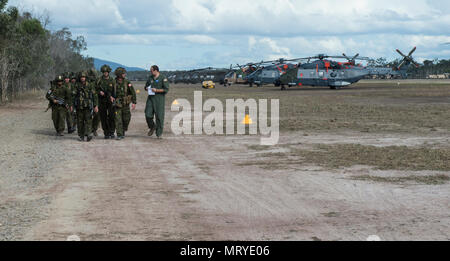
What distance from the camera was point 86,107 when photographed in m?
17.9

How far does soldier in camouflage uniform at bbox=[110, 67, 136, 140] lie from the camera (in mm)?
17844

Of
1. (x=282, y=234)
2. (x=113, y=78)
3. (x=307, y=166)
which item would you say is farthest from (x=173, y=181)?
(x=113, y=78)

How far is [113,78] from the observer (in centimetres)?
1814

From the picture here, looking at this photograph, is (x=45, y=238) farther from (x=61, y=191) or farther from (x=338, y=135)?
(x=338, y=135)

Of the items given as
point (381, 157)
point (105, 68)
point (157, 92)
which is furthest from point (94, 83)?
point (381, 157)

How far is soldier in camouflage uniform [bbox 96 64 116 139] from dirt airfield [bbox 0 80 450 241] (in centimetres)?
49

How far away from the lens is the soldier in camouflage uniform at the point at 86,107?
703 inches

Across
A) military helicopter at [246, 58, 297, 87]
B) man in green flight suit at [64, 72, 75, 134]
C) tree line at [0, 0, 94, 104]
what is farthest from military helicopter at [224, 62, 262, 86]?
man in green flight suit at [64, 72, 75, 134]

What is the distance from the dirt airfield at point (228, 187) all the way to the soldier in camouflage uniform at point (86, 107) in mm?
426

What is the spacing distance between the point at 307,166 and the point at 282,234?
5.60 meters

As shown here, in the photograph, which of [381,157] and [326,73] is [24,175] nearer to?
[381,157]

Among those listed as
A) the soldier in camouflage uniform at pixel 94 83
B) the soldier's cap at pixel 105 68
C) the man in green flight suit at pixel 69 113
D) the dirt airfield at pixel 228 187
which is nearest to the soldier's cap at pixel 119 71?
the soldier's cap at pixel 105 68

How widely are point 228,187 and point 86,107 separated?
8157mm

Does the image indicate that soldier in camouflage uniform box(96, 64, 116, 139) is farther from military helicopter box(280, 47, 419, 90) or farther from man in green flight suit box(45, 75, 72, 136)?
military helicopter box(280, 47, 419, 90)
